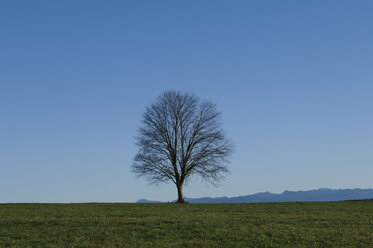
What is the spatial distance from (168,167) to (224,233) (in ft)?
124

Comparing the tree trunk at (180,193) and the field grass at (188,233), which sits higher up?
the tree trunk at (180,193)

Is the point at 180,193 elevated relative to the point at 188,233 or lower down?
elevated

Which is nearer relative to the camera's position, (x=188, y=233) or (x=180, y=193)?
(x=188, y=233)

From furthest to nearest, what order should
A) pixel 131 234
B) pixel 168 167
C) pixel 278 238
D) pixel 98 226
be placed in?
pixel 168 167 → pixel 98 226 → pixel 131 234 → pixel 278 238

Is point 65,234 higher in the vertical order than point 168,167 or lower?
lower

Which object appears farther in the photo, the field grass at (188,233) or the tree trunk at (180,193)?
the tree trunk at (180,193)

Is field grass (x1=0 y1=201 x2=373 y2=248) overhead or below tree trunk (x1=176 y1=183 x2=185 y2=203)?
below

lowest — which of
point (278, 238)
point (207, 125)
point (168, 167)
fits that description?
point (278, 238)

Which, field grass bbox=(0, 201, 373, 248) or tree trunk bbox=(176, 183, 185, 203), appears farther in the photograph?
tree trunk bbox=(176, 183, 185, 203)

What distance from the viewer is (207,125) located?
205 feet

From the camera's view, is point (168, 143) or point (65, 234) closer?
point (65, 234)

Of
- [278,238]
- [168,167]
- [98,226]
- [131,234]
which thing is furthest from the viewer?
[168,167]

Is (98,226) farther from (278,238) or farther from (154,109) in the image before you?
(154,109)

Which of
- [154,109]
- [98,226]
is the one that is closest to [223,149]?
[154,109]
